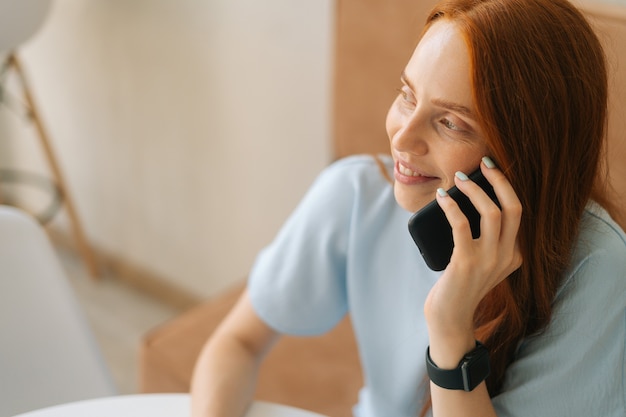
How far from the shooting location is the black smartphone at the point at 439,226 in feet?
2.89

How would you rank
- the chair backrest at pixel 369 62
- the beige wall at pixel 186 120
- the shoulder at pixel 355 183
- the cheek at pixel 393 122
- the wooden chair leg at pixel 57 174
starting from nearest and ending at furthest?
1. the cheek at pixel 393 122
2. the shoulder at pixel 355 183
3. the chair backrest at pixel 369 62
4. the beige wall at pixel 186 120
5. the wooden chair leg at pixel 57 174

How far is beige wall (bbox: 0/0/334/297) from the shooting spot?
1999 millimetres

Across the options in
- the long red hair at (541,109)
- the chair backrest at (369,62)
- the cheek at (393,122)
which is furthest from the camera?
the chair backrest at (369,62)

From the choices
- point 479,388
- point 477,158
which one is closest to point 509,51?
point 477,158

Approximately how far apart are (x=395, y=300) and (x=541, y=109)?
15.3 inches

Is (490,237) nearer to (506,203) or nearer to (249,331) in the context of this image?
(506,203)

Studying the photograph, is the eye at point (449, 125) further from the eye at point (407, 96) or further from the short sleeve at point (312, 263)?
the short sleeve at point (312, 263)

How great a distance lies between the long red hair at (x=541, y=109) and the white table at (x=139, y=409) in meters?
0.32

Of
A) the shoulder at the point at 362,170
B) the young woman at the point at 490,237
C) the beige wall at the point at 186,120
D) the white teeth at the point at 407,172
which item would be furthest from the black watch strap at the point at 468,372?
the beige wall at the point at 186,120

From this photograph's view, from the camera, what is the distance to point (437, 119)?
0.86m

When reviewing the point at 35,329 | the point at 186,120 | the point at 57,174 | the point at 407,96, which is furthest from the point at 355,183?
the point at 57,174

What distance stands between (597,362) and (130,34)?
169 centimetres

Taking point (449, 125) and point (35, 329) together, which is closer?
point (449, 125)

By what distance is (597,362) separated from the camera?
946 mm
